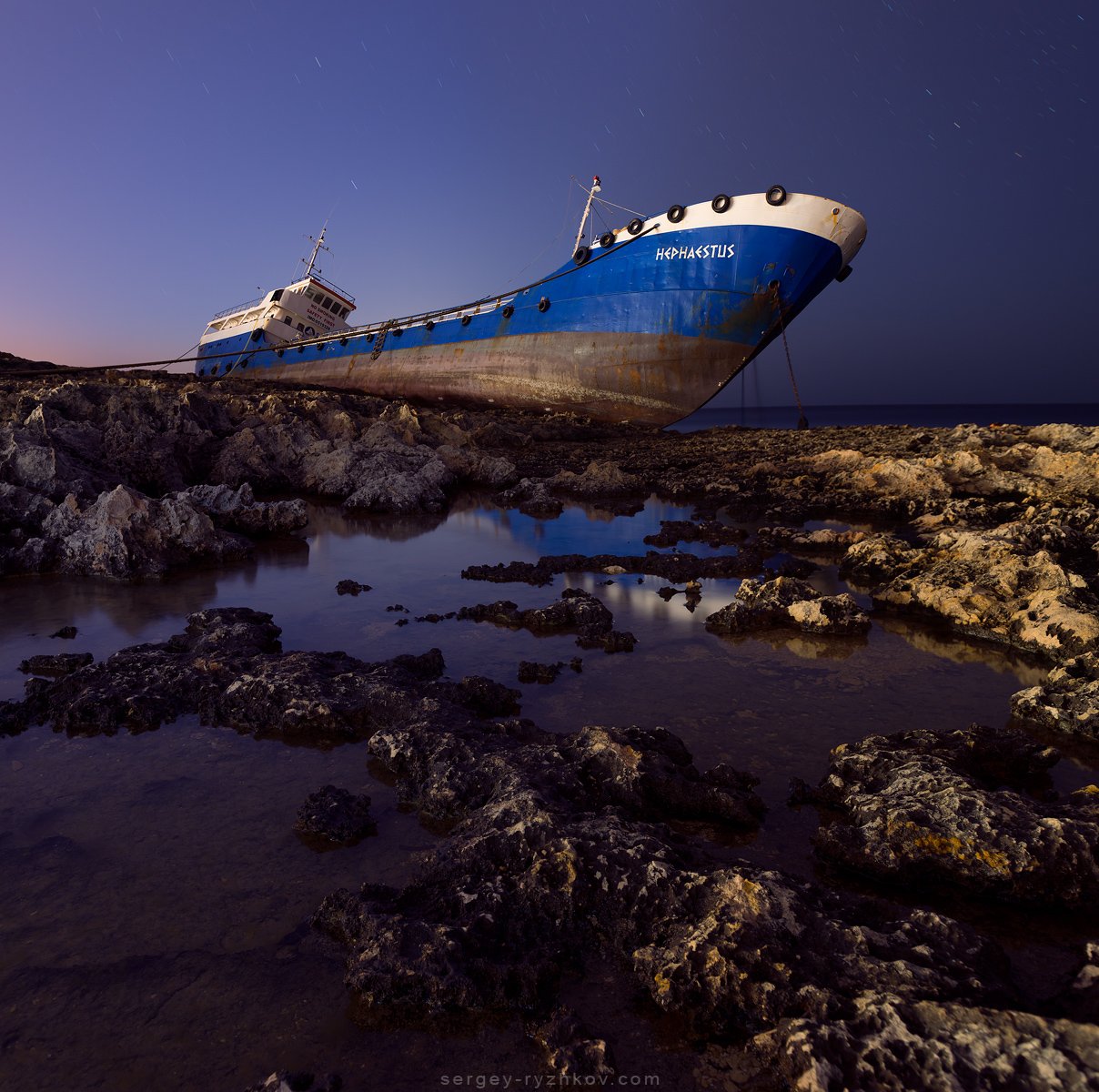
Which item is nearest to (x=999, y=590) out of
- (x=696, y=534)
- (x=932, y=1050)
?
(x=696, y=534)

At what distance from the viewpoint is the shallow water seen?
1795mm

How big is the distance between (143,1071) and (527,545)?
22.9 ft

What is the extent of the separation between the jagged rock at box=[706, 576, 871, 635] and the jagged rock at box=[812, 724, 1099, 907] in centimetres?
205

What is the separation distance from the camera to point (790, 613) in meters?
5.19

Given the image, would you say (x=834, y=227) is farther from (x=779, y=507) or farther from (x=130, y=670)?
(x=130, y=670)

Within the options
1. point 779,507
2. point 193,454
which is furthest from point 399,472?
point 779,507

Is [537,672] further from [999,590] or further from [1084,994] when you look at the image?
[999,590]

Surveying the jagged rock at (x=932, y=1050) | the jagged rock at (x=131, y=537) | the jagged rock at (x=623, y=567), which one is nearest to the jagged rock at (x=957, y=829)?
the jagged rock at (x=932, y=1050)

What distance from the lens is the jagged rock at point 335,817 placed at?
8.77 ft

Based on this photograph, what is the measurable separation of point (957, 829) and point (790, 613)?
112 inches

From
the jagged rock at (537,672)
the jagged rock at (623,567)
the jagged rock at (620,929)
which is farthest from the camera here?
the jagged rock at (623,567)

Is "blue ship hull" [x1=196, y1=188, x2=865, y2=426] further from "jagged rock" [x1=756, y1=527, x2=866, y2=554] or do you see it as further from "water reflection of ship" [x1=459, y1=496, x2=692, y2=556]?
"jagged rock" [x1=756, y1=527, x2=866, y2=554]

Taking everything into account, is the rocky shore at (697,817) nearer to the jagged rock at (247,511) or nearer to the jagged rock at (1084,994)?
the jagged rock at (1084,994)

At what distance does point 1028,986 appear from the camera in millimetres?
1947
